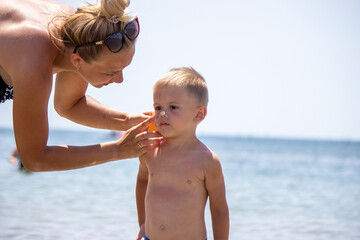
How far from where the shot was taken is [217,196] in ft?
8.64

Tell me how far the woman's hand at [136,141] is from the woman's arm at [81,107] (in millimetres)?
437

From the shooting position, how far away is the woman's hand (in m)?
2.58

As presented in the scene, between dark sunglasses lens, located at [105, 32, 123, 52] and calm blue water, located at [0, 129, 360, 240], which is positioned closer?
dark sunglasses lens, located at [105, 32, 123, 52]

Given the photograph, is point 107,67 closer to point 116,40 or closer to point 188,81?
point 116,40

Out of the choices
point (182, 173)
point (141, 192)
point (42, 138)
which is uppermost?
point (42, 138)

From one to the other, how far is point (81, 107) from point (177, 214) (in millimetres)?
1076

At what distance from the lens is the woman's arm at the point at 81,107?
312 cm

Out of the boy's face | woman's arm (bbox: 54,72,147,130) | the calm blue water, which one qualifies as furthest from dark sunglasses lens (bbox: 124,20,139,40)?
the calm blue water

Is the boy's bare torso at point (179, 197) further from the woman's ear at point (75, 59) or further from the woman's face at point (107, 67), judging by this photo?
the woman's ear at point (75, 59)

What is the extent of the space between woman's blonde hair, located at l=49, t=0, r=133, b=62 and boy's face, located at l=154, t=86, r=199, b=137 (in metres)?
0.35

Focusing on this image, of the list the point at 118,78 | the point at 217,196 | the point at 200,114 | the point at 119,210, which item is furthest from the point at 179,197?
the point at 119,210

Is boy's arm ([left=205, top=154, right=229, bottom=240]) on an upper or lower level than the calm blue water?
upper

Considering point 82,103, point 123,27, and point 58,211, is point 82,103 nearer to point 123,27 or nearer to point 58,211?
point 123,27

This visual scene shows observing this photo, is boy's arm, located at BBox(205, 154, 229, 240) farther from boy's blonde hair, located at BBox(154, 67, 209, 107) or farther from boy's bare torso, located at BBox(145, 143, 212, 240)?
boy's blonde hair, located at BBox(154, 67, 209, 107)
